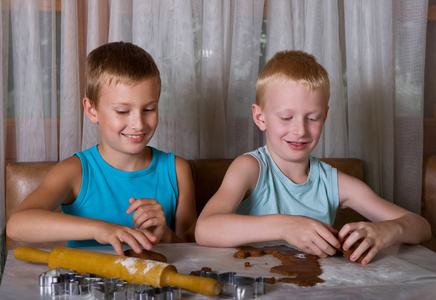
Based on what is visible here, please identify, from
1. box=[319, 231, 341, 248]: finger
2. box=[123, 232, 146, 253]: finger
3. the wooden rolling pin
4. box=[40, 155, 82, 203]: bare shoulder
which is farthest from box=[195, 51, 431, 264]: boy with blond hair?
box=[40, 155, 82, 203]: bare shoulder

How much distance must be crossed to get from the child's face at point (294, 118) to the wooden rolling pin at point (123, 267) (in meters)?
0.69

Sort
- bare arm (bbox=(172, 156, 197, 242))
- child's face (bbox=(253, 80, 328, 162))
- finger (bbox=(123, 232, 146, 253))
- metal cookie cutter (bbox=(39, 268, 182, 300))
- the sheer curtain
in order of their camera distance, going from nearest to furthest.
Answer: metal cookie cutter (bbox=(39, 268, 182, 300))
finger (bbox=(123, 232, 146, 253))
child's face (bbox=(253, 80, 328, 162))
bare arm (bbox=(172, 156, 197, 242))
the sheer curtain

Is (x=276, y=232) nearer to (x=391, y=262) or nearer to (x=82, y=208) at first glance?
(x=391, y=262)

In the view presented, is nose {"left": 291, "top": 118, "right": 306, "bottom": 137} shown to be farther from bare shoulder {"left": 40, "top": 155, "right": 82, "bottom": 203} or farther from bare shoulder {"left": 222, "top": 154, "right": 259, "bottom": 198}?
bare shoulder {"left": 40, "top": 155, "right": 82, "bottom": 203}

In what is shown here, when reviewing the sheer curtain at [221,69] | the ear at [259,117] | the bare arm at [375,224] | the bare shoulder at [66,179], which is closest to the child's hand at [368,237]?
the bare arm at [375,224]

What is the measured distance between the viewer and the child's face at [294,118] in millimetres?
1552

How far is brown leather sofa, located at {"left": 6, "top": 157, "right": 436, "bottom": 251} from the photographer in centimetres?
190

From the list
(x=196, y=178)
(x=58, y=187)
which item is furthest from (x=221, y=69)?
(x=58, y=187)

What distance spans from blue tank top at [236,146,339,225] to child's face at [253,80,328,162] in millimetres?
73

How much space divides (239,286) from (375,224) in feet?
1.65

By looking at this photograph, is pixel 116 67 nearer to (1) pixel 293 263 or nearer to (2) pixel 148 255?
(2) pixel 148 255

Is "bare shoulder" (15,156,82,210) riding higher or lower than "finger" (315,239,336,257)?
higher

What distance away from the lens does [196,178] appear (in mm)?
2041

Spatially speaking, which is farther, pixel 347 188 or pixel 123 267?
pixel 347 188
